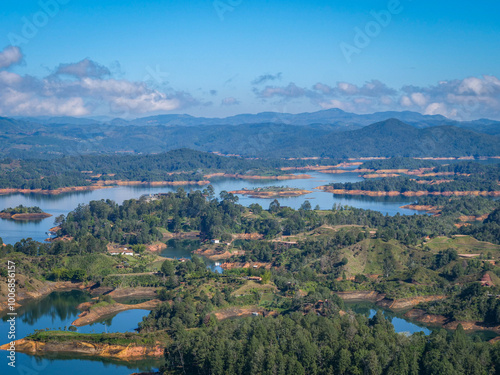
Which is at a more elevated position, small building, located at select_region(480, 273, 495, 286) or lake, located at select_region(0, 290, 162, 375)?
small building, located at select_region(480, 273, 495, 286)

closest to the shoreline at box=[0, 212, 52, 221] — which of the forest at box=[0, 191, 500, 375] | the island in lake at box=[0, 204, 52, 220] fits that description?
the island in lake at box=[0, 204, 52, 220]

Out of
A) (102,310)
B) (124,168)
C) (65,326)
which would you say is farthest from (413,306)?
(124,168)

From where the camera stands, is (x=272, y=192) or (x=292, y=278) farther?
(x=272, y=192)

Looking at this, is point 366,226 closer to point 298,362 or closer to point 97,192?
point 298,362

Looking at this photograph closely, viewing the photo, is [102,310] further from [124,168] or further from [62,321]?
[124,168]

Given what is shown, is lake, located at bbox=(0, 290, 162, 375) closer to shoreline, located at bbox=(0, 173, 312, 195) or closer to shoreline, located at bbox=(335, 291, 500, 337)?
shoreline, located at bbox=(335, 291, 500, 337)

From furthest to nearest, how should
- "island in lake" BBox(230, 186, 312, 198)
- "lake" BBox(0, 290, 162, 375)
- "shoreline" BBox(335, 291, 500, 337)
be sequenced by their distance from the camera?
"island in lake" BBox(230, 186, 312, 198), "shoreline" BBox(335, 291, 500, 337), "lake" BBox(0, 290, 162, 375)
